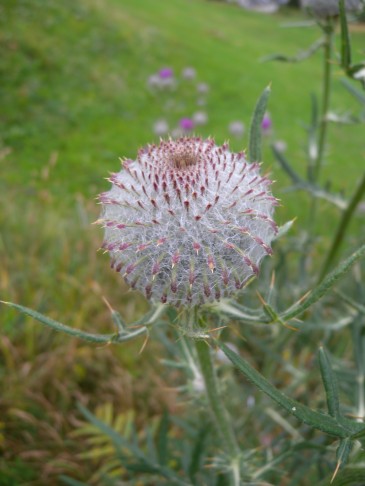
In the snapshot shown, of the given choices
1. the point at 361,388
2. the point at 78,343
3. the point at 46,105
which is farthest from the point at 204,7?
the point at 361,388

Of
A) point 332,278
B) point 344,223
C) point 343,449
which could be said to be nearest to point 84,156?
point 344,223

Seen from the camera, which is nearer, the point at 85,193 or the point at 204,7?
the point at 85,193

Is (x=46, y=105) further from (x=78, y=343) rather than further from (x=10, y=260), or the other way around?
(x=78, y=343)

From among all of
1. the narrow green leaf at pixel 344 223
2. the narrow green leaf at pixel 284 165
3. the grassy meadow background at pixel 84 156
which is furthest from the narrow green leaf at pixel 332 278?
the narrow green leaf at pixel 284 165

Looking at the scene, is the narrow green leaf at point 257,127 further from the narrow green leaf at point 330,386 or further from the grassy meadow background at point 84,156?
the narrow green leaf at point 330,386

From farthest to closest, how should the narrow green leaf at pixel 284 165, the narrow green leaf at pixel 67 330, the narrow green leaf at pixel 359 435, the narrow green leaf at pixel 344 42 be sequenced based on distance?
the narrow green leaf at pixel 284 165, the narrow green leaf at pixel 344 42, the narrow green leaf at pixel 67 330, the narrow green leaf at pixel 359 435

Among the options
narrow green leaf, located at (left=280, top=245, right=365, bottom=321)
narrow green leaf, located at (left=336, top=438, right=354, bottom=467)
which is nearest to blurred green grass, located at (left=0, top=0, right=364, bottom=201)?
narrow green leaf, located at (left=280, top=245, right=365, bottom=321)

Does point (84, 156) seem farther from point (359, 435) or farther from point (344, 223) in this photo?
point (359, 435)
